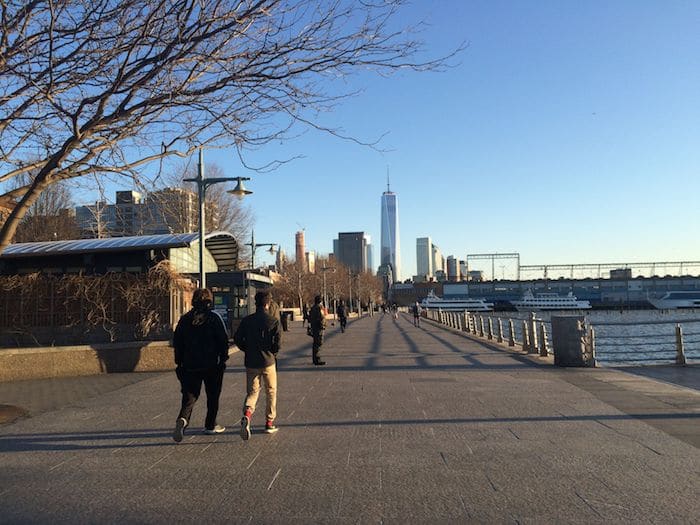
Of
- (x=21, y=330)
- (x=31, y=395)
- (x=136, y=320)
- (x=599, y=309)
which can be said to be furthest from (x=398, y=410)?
(x=599, y=309)

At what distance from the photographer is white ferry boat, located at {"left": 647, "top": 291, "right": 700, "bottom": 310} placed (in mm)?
109450

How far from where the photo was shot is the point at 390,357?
16734mm

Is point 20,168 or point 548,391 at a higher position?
point 20,168

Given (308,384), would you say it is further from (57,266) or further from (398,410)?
(57,266)

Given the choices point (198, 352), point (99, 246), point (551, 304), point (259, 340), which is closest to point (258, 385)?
point (259, 340)

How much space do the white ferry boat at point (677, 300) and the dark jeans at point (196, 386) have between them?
4573 inches

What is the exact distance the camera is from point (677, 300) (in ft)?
377

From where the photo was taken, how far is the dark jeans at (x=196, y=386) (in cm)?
690

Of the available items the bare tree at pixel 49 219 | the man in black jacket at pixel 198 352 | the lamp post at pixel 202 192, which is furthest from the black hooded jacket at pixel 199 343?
the bare tree at pixel 49 219

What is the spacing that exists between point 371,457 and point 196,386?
7.34ft

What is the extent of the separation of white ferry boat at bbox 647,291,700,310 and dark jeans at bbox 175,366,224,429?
116 m

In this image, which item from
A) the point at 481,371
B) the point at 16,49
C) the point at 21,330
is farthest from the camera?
the point at 21,330

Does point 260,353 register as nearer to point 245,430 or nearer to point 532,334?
point 245,430

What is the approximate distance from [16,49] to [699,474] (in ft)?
32.1
